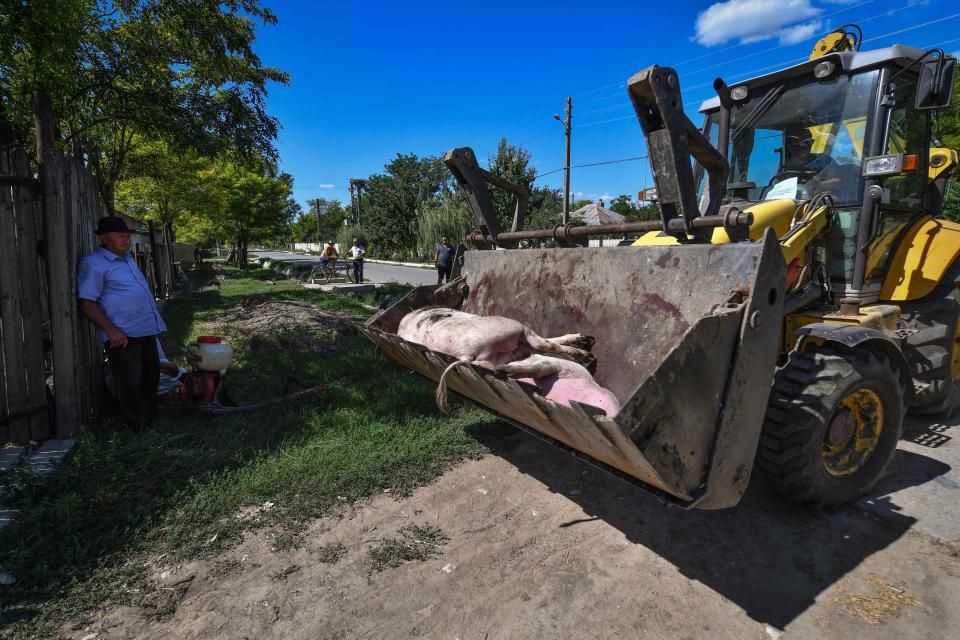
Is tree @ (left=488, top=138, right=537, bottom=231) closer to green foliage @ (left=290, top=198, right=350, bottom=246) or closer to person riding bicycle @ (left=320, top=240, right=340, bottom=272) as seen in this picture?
person riding bicycle @ (left=320, top=240, right=340, bottom=272)

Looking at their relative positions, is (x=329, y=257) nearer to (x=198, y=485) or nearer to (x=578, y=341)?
(x=198, y=485)

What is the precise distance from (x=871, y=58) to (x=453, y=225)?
31.5m

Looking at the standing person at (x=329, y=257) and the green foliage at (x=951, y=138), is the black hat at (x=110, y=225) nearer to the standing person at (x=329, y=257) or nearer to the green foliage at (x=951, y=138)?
the standing person at (x=329, y=257)

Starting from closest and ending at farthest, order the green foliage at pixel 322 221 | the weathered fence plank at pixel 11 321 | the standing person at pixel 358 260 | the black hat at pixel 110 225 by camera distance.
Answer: the weathered fence plank at pixel 11 321, the black hat at pixel 110 225, the standing person at pixel 358 260, the green foliage at pixel 322 221

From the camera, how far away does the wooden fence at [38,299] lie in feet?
12.9

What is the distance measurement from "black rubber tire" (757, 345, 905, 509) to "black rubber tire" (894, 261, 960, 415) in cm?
143

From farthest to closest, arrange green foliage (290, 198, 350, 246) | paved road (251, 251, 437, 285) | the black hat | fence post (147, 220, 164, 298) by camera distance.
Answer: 1. green foliage (290, 198, 350, 246)
2. paved road (251, 251, 437, 285)
3. fence post (147, 220, 164, 298)
4. the black hat

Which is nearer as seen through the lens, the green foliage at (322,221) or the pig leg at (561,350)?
the pig leg at (561,350)

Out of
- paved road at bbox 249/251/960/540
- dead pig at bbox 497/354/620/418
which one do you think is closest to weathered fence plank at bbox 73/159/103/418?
dead pig at bbox 497/354/620/418

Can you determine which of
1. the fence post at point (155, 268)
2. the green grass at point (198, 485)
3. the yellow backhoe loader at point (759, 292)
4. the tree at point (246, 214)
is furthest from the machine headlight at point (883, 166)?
the tree at point (246, 214)

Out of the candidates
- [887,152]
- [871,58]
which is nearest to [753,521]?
[887,152]

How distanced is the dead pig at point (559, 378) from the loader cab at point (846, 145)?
7.45ft

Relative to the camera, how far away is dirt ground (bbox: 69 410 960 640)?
2385mm

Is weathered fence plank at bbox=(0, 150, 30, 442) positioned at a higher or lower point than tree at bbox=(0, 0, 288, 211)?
lower
